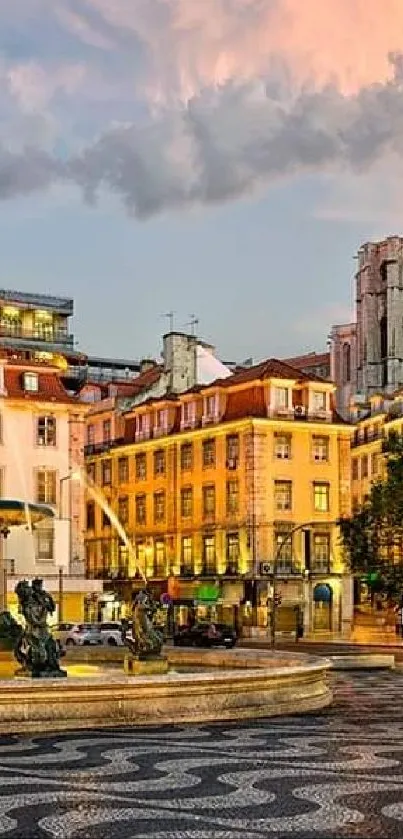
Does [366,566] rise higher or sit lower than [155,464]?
lower

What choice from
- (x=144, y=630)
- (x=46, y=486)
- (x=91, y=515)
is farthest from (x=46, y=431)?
(x=144, y=630)

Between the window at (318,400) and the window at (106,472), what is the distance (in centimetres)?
1499

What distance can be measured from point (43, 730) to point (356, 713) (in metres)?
6.12

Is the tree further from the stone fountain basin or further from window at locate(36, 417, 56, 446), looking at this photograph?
the stone fountain basin

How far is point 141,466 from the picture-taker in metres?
78.5

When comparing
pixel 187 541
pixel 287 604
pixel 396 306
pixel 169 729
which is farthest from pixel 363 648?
pixel 396 306

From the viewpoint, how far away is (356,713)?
2342 centimetres

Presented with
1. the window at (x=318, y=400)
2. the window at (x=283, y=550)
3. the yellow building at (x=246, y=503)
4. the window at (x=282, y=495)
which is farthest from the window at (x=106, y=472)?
the window at (x=283, y=550)

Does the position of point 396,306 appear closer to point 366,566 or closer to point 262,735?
point 366,566

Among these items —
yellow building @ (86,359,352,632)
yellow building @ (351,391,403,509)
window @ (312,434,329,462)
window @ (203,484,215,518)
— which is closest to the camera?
yellow building @ (86,359,352,632)

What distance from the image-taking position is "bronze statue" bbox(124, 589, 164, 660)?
900 inches

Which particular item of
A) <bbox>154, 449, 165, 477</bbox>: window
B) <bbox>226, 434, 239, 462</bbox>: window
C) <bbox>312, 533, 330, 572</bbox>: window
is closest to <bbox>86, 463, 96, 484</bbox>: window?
<bbox>154, 449, 165, 477</bbox>: window

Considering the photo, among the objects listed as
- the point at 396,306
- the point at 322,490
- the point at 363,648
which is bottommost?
the point at 363,648

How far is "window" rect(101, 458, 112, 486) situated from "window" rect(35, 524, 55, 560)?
22.7 m
